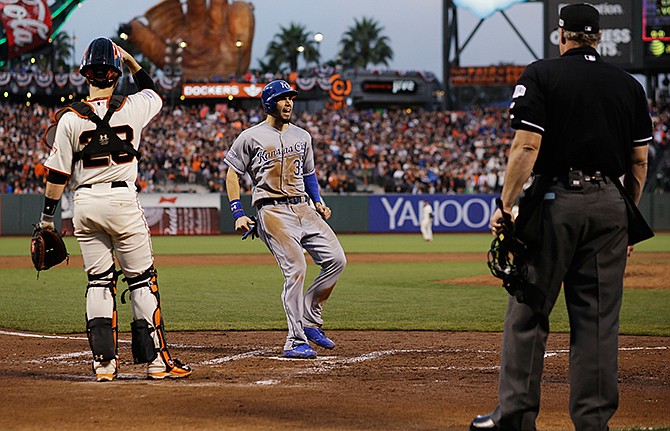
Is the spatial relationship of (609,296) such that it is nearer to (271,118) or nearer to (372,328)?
(271,118)

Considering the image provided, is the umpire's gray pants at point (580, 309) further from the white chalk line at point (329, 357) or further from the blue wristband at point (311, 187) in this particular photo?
the blue wristband at point (311, 187)

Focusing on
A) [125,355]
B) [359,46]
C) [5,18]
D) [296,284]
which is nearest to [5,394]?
[125,355]

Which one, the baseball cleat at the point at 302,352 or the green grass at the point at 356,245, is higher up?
the baseball cleat at the point at 302,352

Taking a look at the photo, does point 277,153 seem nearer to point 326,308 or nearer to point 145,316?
point 145,316

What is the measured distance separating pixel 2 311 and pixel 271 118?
564 centimetres

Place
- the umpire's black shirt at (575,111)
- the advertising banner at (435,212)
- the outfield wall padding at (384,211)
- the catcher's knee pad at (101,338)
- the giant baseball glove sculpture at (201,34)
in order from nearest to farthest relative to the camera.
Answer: the umpire's black shirt at (575,111) → the catcher's knee pad at (101,338) → the outfield wall padding at (384,211) → the advertising banner at (435,212) → the giant baseball glove sculpture at (201,34)

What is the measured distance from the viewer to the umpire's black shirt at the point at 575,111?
14.8 feet

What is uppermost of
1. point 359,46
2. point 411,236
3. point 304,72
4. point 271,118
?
point 359,46

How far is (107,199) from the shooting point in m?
6.23

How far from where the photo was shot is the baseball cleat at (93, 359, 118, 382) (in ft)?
20.9

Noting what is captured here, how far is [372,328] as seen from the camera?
9977mm

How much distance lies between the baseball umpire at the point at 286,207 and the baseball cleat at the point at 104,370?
1.67 m

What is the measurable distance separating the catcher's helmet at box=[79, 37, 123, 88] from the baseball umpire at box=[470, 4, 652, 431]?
9.71 feet

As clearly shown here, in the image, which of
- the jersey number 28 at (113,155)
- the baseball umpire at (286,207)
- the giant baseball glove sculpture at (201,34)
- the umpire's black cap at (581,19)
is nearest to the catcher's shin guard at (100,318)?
the jersey number 28 at (113,155)
